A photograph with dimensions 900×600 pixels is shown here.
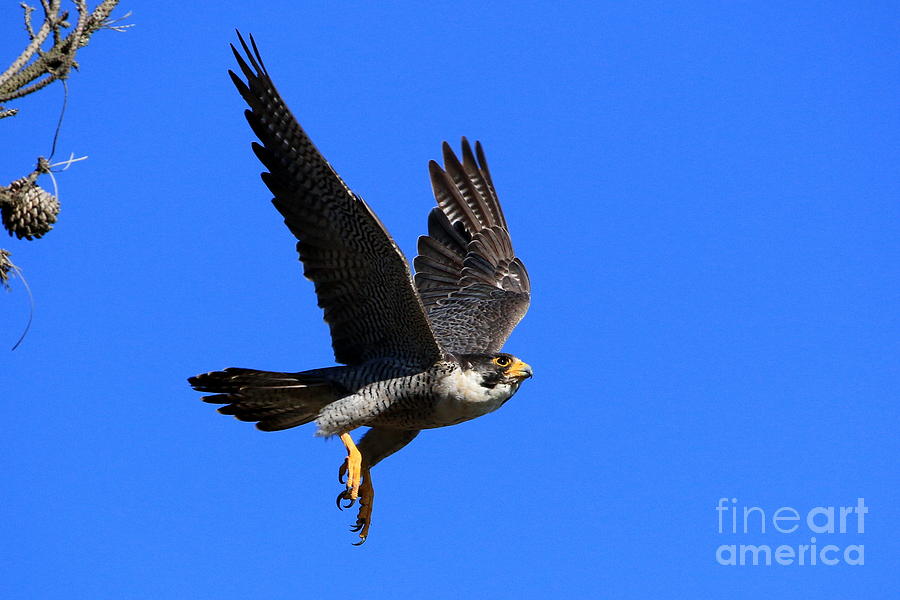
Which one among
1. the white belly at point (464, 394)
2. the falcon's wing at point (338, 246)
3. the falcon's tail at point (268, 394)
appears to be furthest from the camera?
the white belly at point (464, 394)

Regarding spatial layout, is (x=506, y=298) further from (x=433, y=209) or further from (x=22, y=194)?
(x=22, y=194)

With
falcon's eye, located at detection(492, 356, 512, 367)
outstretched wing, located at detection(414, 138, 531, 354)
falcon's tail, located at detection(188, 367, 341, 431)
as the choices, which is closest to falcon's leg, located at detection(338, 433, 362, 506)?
falcon's tail, located at detection(188, 367, 341, 431)

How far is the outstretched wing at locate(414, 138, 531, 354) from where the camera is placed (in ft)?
32.0

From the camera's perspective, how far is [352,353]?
8.04 metres

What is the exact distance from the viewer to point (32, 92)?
3.87 m

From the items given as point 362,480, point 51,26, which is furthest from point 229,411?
point 51,26

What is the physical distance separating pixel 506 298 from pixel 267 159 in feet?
12.3

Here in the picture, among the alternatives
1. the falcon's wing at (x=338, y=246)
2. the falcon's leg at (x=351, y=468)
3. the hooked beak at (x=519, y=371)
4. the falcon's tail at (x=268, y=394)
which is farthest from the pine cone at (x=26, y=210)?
the hooked beak at (x=519, y=371)

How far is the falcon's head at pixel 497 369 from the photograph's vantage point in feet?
25.6

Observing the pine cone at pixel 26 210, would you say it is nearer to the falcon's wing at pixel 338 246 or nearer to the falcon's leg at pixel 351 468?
the falcon's wing at pixel 338 246

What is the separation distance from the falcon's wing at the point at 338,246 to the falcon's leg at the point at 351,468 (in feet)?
2.09

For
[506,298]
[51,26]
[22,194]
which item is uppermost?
[506,298]

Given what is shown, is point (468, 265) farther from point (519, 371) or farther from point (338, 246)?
point (338, 246)

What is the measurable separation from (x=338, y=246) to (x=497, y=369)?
1.51 metres
